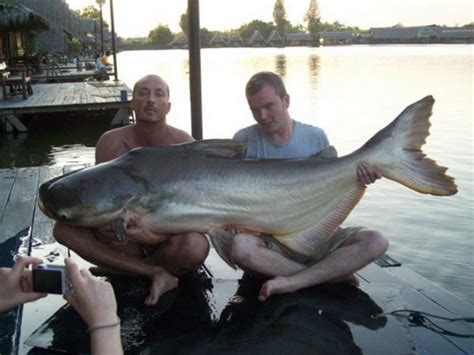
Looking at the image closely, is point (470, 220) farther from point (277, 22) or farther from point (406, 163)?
point (277, 22)

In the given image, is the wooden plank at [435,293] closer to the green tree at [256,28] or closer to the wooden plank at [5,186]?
the wooden plank at [5,186]

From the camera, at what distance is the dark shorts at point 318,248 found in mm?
3719

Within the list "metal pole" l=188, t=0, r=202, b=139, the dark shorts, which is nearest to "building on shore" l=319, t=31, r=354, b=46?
"metal pole" l=188, t=0, r=202, b=139

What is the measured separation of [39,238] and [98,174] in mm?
1679

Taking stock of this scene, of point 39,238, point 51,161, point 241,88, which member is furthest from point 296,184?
point 241,88

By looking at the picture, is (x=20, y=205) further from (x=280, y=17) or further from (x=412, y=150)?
(x=280, y=17)

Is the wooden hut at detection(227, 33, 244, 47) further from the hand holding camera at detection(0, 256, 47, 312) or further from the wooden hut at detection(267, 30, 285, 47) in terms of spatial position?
the hand holding camera at detection(0, 256, 47, 312)

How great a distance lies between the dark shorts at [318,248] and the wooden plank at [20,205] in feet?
7.51

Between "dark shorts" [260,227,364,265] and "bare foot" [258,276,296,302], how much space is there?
0.62ft

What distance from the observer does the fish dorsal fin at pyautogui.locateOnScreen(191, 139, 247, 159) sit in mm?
3527

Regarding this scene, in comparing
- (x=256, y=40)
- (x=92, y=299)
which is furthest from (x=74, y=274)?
(x=256, y=40)

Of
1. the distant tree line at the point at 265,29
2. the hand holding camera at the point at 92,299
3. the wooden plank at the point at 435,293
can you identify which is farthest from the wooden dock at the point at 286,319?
the distant tree line at the point at 265,29

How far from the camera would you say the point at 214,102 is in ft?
78.9

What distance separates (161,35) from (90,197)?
164 metres
